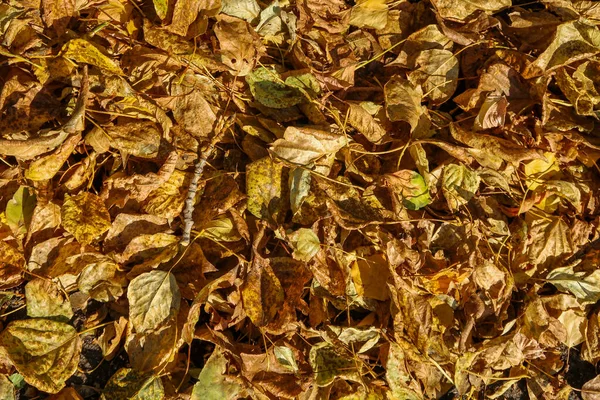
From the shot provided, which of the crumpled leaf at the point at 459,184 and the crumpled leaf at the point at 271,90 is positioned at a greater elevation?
the crumpled leaf at the point at 271,90

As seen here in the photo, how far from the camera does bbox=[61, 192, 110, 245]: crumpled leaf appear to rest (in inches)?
52.2

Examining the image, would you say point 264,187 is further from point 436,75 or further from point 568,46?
point 568,46

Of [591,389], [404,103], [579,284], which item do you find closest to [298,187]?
[404,103]

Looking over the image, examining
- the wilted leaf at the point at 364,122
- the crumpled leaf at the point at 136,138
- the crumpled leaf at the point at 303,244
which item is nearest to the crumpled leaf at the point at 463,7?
the wilted leaf at the point at 364,122

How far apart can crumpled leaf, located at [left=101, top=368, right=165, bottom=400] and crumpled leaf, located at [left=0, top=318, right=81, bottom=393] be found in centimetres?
9

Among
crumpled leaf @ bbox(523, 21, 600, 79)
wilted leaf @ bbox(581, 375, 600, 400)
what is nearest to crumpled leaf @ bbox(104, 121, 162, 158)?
crumpled leaf @ bbox(523, 21, 600, 79)

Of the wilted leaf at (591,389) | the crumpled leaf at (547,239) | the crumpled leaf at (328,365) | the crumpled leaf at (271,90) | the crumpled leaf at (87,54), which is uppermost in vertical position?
the crumpled leaf at (87,54)

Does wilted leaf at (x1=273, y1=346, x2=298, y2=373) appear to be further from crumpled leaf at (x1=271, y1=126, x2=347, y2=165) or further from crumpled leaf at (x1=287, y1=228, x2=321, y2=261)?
crumpled leaf at (x1=271, y1=126, x2=347, y2=165)

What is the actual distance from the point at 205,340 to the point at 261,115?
567 millimetres

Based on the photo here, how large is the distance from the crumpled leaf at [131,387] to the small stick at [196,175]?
318 mm

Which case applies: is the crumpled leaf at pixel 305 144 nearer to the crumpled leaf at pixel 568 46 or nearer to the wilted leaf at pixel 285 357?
the wilted leaf at pixel 285 357

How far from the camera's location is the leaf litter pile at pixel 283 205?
4.42 ft

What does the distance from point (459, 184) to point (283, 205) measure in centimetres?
45

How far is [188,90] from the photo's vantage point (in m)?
1.42
